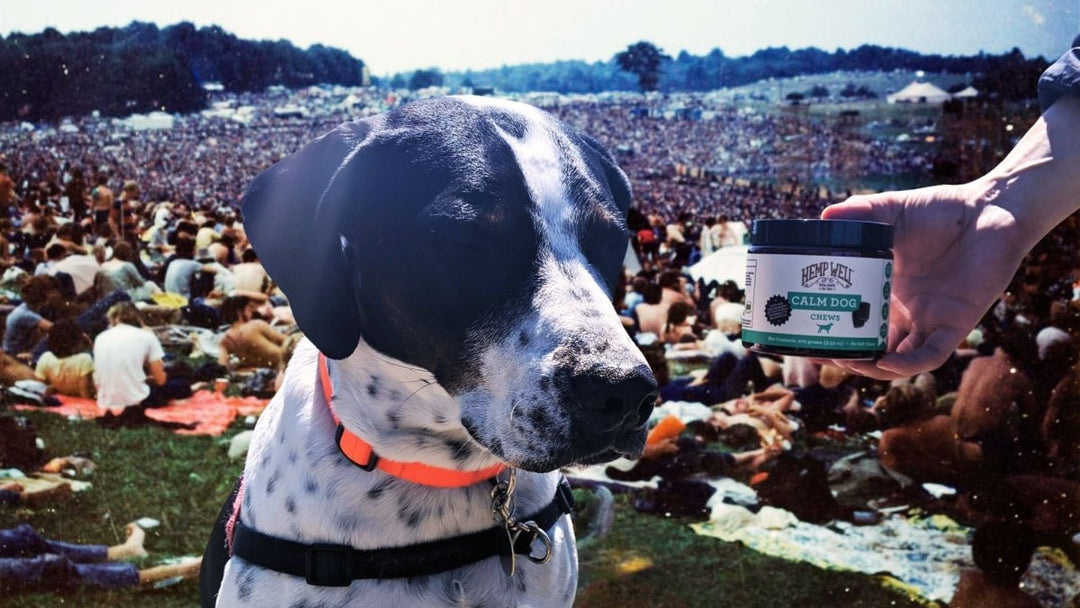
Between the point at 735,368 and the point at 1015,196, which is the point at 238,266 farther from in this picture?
the point at 1015,196

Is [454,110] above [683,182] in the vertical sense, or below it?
above

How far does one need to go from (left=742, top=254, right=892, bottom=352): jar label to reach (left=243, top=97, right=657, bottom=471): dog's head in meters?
0.30

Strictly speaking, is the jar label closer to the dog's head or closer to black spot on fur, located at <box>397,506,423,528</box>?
the dog's head

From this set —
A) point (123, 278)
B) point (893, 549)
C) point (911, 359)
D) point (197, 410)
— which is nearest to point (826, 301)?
point (911, 359)

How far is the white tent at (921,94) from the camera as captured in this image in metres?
3.39

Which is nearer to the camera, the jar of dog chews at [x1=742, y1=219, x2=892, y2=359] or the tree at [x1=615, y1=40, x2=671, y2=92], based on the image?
the jar of dog chews at [x1=742, y1=219, x2=892, y2=359]

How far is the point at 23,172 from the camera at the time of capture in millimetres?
3254

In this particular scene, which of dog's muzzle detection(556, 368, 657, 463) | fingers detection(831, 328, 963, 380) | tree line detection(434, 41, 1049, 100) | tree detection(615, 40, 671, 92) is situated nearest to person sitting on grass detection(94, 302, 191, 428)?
tree line detection(434, 41, 1049, 100)

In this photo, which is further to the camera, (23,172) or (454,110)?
(23,172)

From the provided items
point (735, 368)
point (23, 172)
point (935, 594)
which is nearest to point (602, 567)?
point (735, 368)

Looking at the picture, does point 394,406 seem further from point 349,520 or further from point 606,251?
point 606,251

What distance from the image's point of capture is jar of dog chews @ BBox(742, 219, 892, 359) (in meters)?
1.37

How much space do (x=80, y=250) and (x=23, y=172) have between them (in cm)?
38

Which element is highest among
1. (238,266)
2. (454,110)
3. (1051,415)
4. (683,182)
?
(454,110)
